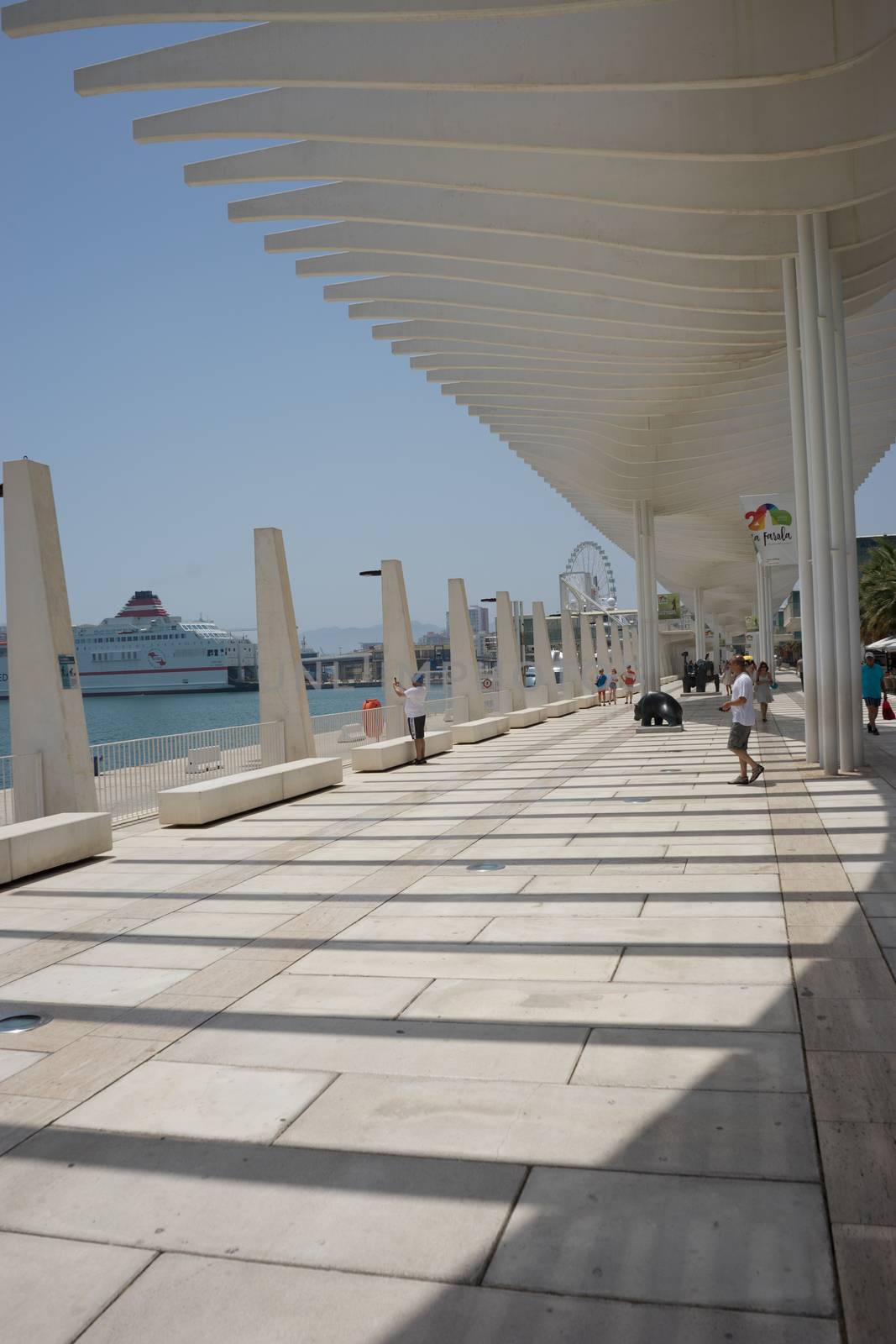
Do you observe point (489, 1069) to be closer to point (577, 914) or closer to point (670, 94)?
point (577, 914)

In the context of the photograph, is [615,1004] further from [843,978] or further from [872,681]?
[872,681]

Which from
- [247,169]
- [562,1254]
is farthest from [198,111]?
[562,1254]

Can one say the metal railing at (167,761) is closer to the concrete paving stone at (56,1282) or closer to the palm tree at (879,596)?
the concrete paving stone at (56,1282)

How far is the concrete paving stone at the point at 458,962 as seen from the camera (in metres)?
6.02

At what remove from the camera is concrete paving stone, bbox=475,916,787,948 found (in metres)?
6.46

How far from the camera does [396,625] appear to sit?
2295 centimetres

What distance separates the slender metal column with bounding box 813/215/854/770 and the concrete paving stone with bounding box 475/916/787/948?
8468 millimetres

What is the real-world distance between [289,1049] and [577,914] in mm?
2796

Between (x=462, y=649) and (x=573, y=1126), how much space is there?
24.2m

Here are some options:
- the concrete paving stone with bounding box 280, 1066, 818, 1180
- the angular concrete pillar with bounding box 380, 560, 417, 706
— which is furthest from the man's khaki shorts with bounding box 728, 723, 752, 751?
the angular concrete pillar with bounding box 380, 560, 417, 706

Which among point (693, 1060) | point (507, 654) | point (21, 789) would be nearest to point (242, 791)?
point (21, 789)

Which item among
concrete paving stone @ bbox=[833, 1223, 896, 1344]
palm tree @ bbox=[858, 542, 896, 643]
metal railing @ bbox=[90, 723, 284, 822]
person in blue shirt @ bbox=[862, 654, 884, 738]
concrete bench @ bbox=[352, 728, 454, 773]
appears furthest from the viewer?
palm tree @ bbox=[858, 542, 896, 643]

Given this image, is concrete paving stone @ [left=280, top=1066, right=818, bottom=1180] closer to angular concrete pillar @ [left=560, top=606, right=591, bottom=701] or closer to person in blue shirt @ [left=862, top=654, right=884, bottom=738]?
person in blue shirt @ [left=862, top=654, right=884, bottom=738]

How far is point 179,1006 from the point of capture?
18.8 feet
